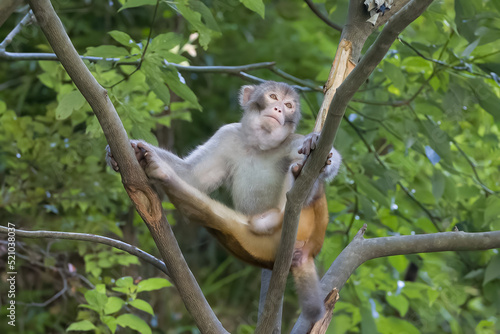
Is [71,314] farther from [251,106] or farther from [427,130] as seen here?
[427,130]

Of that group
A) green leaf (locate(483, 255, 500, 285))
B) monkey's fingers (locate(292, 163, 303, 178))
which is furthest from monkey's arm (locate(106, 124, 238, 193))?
green leaf (locate(483, 255, 500, 285))

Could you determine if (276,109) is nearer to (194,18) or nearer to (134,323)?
(194,18)

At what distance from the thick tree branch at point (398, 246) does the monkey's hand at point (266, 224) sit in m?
0.36

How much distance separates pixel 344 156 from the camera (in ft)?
13.6

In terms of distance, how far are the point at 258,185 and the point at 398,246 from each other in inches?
34.2

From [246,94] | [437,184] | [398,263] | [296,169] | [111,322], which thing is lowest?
[111,322]

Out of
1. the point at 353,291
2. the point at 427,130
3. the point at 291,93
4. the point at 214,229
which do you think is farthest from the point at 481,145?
the point at 214,229

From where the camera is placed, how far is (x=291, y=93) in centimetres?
333

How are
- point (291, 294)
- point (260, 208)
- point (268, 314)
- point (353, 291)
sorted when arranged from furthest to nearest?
point (291, 294) → point (353, 291) → point (260, 208) → point (268, 314)

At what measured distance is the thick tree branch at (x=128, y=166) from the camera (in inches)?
81.1

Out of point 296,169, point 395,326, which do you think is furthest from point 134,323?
point 395,326

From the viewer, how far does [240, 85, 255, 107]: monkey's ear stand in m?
3.56

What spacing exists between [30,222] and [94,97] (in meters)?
3.06

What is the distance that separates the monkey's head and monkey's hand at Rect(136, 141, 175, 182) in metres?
0.73
